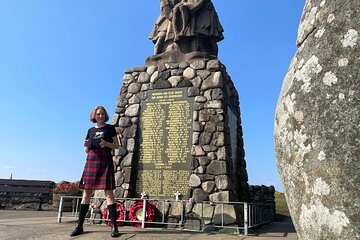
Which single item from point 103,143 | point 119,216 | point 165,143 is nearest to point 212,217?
point 119,216

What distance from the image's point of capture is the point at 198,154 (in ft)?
21.5

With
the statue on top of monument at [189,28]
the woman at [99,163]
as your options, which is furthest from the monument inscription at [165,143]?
the woman at [99,163]

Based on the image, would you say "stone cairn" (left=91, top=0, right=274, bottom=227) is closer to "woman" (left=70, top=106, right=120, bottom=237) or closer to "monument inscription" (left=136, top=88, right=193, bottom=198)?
"monument inscription" (left=136, top=88, right=193, bottom=198)

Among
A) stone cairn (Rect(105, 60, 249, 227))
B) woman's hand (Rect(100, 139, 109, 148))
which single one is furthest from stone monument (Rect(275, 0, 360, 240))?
stone cairn (Rect(105, 60, 249, 227))

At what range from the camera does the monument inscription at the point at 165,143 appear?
6.63 meters

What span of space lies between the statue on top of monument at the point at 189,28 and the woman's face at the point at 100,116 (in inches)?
148

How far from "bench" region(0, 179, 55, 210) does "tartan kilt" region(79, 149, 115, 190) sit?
8464 mm

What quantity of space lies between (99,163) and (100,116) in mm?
753

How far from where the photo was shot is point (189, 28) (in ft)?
26.1

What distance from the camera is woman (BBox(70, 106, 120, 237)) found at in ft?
15.1

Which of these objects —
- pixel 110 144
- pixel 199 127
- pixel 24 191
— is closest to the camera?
pixel 110 144

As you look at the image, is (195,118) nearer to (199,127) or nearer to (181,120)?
(199,127)

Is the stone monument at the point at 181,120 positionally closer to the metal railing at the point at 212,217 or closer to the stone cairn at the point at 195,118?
the stone cairn at the point at 195,118

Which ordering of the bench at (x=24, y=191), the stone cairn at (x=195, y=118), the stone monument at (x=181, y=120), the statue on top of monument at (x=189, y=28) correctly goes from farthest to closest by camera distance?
the bench at (x=24, y=191) < the statue on top of monument at (x=189, y=28) < the stone monument at (x=181, y=120) < the stone cairn at (x=195, y=118)
